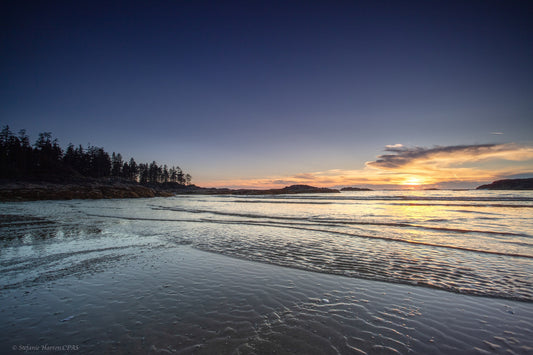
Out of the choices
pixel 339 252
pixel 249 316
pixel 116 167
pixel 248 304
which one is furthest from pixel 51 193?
pixel 116 167

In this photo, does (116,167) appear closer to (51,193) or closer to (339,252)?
(51,193)

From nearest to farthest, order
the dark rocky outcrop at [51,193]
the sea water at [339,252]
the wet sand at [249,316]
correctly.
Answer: the wet sand at [249,316] < the sea water at [339,252] < the dark rocky outcrop at [51,193]

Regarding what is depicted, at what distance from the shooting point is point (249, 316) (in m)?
4.50

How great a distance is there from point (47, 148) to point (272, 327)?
13396cm

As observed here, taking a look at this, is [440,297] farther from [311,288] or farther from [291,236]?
[291,236]

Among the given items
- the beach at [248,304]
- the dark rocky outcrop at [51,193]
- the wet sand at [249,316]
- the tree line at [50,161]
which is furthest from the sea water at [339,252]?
the tree line at [50,161]

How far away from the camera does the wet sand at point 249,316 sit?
360cm

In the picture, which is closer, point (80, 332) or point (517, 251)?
point (80, 332)

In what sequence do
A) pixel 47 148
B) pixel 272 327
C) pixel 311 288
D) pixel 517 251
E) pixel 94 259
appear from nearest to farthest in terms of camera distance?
pixel 272 327 → pixel 311 288 → pixel 94 259 → pixel 517 251 → pixel 47 148

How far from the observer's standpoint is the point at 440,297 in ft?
18.6

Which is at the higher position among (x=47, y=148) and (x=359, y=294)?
(x=47, y=148)

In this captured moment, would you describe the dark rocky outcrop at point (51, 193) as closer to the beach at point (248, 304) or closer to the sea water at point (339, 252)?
the sea water at point (339, 252)

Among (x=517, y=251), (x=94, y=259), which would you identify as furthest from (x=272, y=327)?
(x=517, y=251)

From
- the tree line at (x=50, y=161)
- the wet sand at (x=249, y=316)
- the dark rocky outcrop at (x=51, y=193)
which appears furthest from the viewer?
the tree line at (x=50, y=161)
